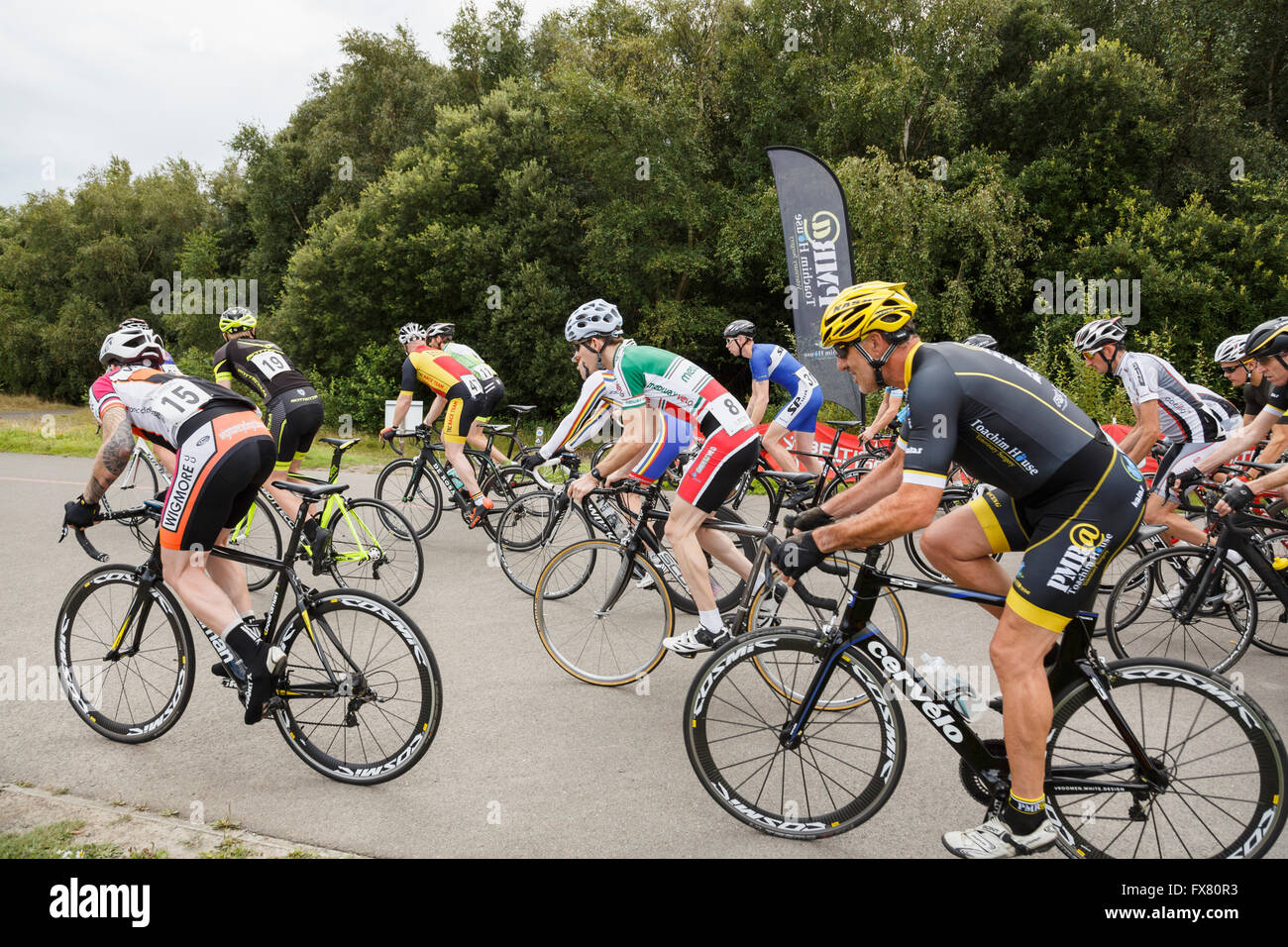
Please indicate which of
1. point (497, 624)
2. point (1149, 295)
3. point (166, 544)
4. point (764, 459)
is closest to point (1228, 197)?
point (1149, 295)

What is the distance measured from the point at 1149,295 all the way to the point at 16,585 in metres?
22.1

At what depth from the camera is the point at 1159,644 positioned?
5.30 m

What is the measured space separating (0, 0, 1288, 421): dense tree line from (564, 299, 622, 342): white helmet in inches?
563

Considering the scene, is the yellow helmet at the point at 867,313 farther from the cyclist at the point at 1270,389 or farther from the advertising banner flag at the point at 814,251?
the advertising banner flag at the point at 814,251

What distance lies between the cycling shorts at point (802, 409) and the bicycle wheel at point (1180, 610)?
3.60 m

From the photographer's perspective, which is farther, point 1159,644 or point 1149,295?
point 1149,295

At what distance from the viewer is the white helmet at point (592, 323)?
5457 mm

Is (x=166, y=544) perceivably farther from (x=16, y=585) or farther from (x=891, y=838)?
(x=16, y=585)

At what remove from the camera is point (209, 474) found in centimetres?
368

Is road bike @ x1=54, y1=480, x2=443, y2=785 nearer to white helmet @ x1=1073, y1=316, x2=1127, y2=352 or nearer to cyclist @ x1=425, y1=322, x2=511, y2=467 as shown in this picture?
cyclist @ x1=425, y1=322, x2=511, y2=467

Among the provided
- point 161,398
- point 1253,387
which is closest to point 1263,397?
point 1253,387

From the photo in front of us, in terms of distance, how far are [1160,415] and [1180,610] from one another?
2121mm

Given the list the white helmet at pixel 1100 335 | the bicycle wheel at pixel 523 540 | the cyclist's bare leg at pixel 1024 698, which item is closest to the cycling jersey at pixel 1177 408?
the white helmet at pixel 1100 335

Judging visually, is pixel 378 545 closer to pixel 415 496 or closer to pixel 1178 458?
pixel 415 496
